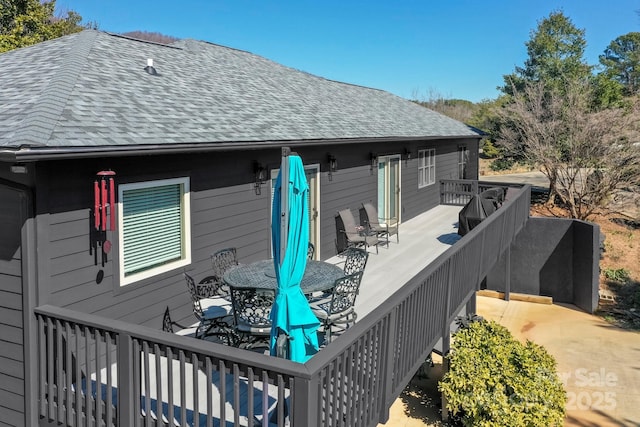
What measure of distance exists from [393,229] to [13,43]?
14.3 m

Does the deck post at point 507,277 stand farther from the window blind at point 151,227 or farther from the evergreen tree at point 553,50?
the evergreen tree at point 553,50

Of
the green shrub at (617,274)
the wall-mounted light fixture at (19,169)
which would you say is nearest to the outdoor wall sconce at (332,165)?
the wall-mounted light fixture at (19,169)

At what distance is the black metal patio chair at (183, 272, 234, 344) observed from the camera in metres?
5.26

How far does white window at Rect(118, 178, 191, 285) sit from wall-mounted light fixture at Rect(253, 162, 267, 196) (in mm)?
1531

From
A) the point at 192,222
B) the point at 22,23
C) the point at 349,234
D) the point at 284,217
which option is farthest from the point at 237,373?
the point at 22,23

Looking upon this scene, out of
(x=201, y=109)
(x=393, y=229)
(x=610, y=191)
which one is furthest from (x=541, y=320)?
(x=201, y=109)

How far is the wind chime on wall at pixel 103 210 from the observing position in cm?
461

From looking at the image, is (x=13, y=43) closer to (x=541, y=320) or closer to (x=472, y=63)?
(x=541, y=320)

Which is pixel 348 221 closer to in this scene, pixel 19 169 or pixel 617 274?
pixel 19 169

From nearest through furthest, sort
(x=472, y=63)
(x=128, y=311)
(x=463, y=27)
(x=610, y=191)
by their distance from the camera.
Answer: (x=128, y=311) < (x=610, y=191) < (x=463, y=27) < (x=472, y=63)

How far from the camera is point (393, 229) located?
35.6 feet

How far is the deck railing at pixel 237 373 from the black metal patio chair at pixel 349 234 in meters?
4.35

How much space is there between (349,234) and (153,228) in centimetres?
483

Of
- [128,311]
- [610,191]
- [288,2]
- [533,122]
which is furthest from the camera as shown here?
[288,2]
